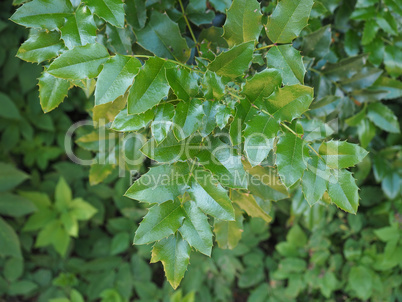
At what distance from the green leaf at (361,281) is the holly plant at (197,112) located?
121 cm

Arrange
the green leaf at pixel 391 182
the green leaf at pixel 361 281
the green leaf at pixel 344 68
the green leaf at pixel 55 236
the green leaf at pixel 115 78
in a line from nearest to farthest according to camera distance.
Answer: the green leaf at pixel 115 78
the green leaf at pixel 344 68
the green leaf at pixel 391 182
the green leaf at pixel 361 281
the green leaf at pixel 55 236

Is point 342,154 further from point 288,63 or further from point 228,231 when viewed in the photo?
point 228,231

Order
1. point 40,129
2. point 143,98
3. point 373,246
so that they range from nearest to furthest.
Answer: point 143,98 < point 373,246 < point 40,129

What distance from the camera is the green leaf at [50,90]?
73cm

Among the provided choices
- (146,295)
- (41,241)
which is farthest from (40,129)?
(146,295)

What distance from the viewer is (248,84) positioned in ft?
2.14

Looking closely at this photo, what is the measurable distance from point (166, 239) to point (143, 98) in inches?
11.5

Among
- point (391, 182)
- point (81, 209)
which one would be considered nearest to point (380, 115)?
point (391, 182)

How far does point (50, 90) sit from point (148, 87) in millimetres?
267

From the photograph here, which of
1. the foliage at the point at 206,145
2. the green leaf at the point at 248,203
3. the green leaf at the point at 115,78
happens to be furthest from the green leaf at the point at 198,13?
the green leaf at the point at 248,203

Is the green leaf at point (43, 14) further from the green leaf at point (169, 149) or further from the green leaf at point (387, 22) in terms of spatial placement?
the green leaf at point (387, 22)

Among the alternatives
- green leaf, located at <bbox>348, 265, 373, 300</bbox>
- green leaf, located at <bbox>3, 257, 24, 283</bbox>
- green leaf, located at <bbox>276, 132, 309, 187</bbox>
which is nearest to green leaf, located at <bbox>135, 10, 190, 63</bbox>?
green leaf, located at <bbox>276, 132, 309, 187</bbox>

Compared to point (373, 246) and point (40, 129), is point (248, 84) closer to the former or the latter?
point (373, 246)

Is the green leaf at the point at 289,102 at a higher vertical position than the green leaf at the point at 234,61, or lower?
lower
